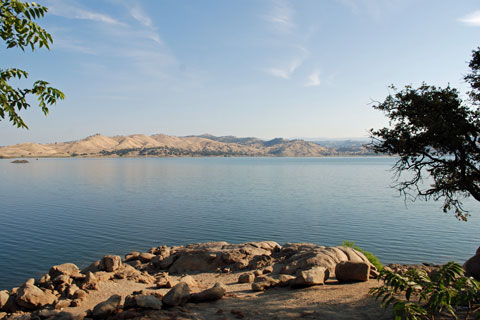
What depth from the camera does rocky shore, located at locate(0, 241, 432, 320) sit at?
1247 cm

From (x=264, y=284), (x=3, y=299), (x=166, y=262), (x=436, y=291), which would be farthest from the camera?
(x=166, y=262)

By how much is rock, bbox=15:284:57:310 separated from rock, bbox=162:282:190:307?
592 cm

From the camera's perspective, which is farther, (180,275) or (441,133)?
(180,275)

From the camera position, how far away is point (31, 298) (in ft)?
49.8

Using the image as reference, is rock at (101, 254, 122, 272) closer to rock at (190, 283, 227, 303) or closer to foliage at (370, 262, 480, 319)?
rock at (190, 283, 227, 303)

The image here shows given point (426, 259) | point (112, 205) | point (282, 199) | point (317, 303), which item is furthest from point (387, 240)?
point (112, 205)

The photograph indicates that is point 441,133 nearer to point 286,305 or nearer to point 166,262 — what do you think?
point 286,305

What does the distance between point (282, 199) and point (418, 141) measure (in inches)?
1610

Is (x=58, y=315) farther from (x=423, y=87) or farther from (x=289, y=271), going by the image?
(x=423, y=87)

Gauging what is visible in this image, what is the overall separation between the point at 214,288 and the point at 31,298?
779cm

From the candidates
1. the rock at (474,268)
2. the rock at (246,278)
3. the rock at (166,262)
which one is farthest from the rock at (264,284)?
the rock at (166,262)

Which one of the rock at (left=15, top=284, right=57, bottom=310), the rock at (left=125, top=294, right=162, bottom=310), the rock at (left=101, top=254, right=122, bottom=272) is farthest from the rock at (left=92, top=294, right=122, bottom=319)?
the rock at (left=101, top=254, right=122, bottom=272)

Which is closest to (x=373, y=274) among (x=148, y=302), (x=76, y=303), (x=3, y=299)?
(x=148, y=302)

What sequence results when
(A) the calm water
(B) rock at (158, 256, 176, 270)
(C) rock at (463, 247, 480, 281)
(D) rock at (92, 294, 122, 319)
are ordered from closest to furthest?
(D) rock at (92, 294, 122, 319)
(C) rock at (463, 247, 480, 281)
(B) rock at (158, 256, 176, 270)
(A) the calm water
